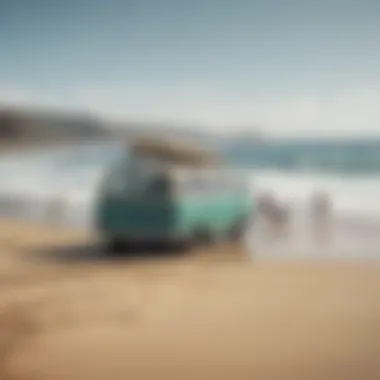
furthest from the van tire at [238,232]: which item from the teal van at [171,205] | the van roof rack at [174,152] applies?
the van roof rack at [174,152]

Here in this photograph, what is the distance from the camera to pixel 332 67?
1.55 metres

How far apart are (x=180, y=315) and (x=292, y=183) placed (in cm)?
39

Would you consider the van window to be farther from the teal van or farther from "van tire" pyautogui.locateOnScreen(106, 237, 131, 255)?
"van tire" pyautogui.locateOnScreen(106, 237, 131, 255)

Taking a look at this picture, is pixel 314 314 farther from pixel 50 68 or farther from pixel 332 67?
pixel 50 68

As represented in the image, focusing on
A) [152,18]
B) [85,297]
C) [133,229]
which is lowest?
[85,297]

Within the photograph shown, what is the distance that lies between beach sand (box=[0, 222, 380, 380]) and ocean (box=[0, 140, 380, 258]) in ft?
0.14

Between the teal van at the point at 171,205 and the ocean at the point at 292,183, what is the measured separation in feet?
0.11

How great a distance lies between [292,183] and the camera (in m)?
1.55

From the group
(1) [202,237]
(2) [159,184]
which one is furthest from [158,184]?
(1) [202,237]

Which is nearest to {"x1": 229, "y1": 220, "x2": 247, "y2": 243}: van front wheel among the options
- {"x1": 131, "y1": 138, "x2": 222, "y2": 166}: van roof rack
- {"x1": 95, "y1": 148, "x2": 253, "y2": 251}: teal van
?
{"x1": 95, "y1": 148, "x2": 253, "y2": 251}: teal van

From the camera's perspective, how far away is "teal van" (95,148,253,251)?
1531mm

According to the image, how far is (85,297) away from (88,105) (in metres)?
0.44

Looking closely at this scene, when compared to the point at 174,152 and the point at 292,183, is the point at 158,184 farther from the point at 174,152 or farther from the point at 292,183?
the point at 292,183

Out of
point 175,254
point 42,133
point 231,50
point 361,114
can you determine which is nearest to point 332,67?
point 361,114
